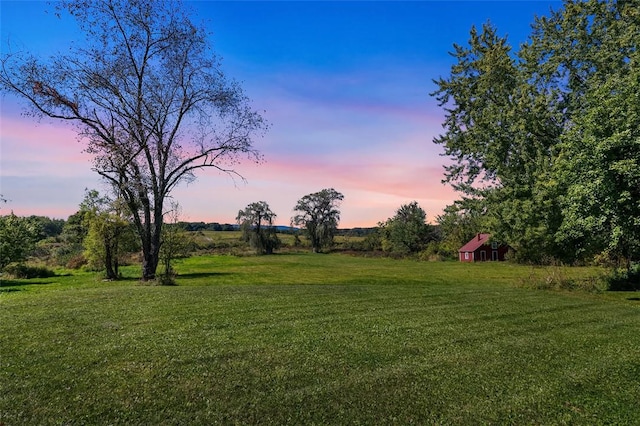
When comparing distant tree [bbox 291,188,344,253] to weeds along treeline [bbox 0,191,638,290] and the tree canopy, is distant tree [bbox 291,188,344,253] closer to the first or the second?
weeds along treeline [bbox 0,191,638,290]

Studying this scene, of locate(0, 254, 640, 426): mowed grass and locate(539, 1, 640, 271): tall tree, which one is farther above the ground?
locate(539, 1, 640, 271): tall tree

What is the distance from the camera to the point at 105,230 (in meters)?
31.9

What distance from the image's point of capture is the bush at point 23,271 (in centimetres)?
3323

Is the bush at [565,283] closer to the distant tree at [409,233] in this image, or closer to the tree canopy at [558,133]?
the tree canopy at [558,133]

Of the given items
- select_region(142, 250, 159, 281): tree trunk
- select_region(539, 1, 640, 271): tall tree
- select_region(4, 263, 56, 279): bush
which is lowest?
select_region(4, 263, 56, 279): bush

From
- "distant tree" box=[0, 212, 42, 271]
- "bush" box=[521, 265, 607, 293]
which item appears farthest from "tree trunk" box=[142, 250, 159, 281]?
"bush" box=[521, 265, 607, 293]

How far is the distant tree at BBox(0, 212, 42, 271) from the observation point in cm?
2993

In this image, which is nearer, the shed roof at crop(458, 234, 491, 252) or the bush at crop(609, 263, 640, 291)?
the bush at crop(609, 263, 640, 291)

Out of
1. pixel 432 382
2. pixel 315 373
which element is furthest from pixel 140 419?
pixel 432 382

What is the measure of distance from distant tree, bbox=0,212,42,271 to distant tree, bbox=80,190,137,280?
16.6ft

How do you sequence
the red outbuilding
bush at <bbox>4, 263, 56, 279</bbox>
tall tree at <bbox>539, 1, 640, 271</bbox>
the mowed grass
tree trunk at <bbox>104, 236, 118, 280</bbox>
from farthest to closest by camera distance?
the red outbuilding < bush at <bbox>4, 263, 56, 279</bbox> < tree trunk at <bbox>104, 236, 118, 280</bbox> < tall tree at <bbox>539, 1, 640, 271</bbox> < the mowed grass

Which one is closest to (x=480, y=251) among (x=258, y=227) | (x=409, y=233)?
(x=409, y=233)

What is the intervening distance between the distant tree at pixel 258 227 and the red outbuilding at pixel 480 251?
4039cm

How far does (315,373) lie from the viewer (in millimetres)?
6492
